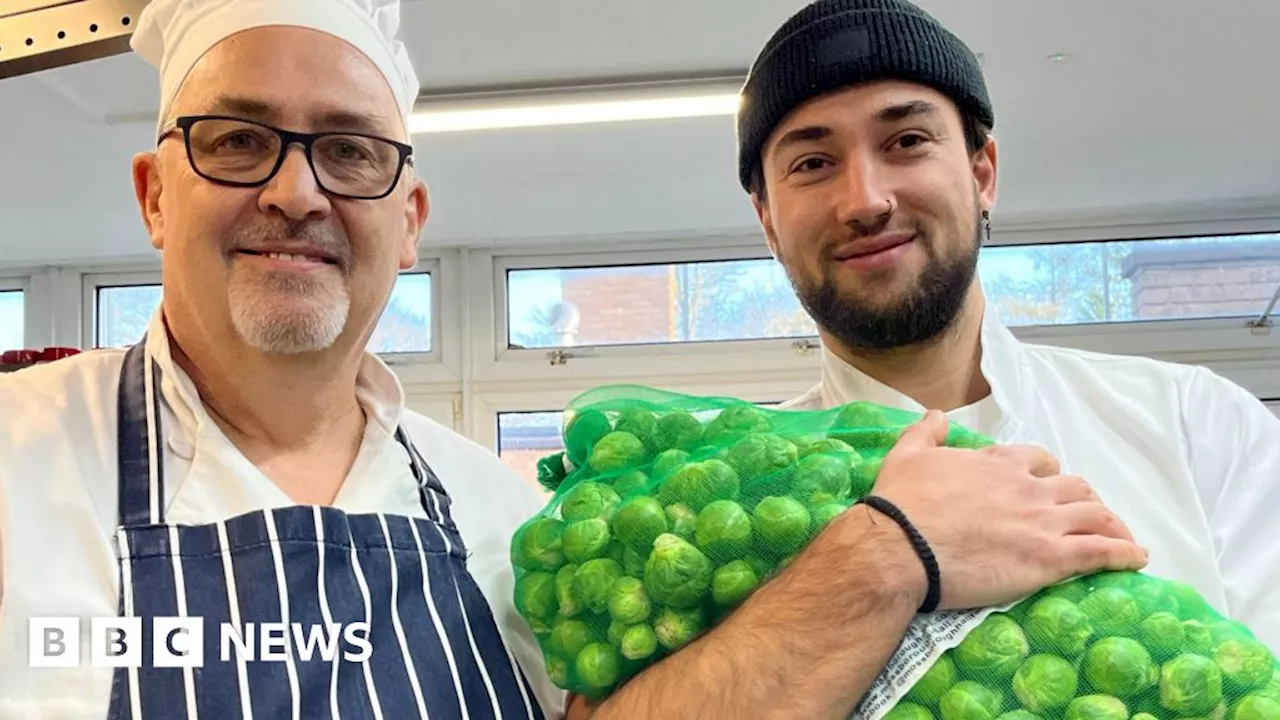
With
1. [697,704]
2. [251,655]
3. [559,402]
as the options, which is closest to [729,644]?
[697,704]

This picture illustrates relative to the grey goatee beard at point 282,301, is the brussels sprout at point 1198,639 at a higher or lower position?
lower

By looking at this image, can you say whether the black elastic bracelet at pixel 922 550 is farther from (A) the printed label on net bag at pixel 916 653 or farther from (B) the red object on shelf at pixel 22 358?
(B) the red object on shelf at pixel 22 358

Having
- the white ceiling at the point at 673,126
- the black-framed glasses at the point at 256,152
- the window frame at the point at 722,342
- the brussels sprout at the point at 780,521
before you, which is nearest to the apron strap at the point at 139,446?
the black-framed glasses at the point at 256,152

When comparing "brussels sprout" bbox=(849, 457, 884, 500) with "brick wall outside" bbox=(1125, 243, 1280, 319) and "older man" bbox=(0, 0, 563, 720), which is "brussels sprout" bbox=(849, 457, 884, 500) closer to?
"older man" bbox=(0, 0, 563, 720)

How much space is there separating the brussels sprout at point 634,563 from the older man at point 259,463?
0.99 ft

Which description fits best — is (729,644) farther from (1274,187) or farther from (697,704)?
(1274,187)

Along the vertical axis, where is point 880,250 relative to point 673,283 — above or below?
below

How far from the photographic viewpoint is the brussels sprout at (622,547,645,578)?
0.87m

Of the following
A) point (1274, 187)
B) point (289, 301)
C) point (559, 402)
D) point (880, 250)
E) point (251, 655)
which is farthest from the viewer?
point (559, 402)

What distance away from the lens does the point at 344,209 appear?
116 cm

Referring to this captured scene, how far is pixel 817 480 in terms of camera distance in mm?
888

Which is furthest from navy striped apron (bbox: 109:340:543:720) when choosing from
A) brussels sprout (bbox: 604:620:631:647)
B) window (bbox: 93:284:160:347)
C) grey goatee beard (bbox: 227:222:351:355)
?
window (bbox: 93:284:160:347)

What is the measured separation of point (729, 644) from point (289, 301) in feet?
1.89

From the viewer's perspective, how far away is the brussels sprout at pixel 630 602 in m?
0.86
